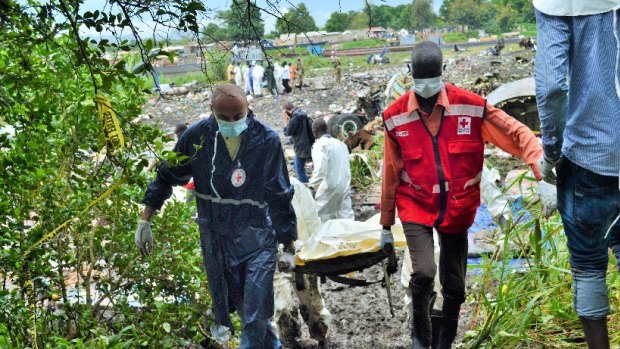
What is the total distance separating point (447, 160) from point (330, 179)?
4266 millimetres

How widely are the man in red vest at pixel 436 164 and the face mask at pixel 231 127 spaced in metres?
0.86

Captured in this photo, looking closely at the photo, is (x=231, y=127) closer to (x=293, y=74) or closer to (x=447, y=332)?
(x=447, y=332)

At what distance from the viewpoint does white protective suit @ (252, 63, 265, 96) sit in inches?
1303

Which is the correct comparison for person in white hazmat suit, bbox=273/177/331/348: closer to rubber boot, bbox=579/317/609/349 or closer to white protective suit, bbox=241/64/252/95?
rubber boot, bbox=579/317/609/349

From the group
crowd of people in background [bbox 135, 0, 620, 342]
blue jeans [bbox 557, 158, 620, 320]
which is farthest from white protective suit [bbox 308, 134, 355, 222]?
blue jeans [bbox 557, 158, 620, 320]

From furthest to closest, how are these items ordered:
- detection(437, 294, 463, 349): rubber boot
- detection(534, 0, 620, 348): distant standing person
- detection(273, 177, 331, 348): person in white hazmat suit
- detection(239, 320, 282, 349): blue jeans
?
detection(273, 177, 331, 348): person in white hazmat suit → detection(239, 320, 282, 349): blue jeans → detection(437, 294, 463, 349): rubber boot → detection(534, 0, 620, 348): distant standing person

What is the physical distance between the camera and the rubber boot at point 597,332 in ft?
10.8

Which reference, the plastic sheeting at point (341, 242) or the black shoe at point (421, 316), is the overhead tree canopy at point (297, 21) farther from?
the plastic sheeting at point (341, 242)

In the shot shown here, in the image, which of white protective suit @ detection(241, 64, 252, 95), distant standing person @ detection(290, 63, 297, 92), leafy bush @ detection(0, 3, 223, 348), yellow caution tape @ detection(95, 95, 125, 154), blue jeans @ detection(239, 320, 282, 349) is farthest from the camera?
distant standing person @ detection(290, 63, 297, 92)

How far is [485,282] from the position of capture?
5223 millimetres

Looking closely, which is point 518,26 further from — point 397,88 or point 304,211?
point 304,211

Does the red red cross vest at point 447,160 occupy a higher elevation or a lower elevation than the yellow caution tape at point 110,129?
lower

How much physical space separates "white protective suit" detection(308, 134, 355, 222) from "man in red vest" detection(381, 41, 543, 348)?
13.0 feet

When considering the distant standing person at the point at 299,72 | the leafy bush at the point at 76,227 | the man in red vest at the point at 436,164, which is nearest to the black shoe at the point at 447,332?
the man in red vest at the point at 436,164
